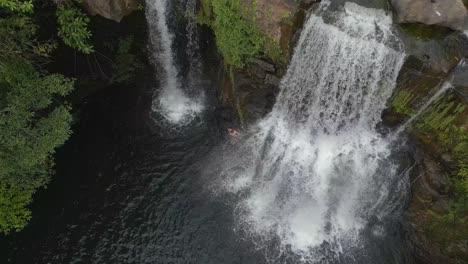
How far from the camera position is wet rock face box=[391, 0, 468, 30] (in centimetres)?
978

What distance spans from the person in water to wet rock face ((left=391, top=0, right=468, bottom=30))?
20.2 ft

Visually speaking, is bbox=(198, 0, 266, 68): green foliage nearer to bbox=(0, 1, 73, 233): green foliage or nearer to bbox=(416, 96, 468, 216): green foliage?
bbox=(0, 1, 73, 233): green foliage

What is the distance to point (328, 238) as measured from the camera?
34.9 feet

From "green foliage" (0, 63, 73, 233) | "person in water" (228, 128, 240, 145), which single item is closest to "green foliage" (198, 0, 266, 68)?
"person in water" (228, 128, 240, 145)

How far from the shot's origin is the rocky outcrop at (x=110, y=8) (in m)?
11.6

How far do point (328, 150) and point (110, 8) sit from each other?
27.0 feet

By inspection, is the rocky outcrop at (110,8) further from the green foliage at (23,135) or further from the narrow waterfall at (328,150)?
the narrow waterfall at (328,150)

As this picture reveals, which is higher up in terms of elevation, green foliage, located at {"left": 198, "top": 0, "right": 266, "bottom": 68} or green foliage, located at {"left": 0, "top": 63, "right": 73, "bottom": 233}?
green foliage, located at {"left": 198, "top": 0, "right": 266, "bottom": 68}

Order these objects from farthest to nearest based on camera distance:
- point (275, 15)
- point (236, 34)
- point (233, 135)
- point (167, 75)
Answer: point (167, 75) < point (233, 135) < point (236, 34) < point (275, 15)

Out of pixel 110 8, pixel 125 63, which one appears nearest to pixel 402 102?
pixel 110 8

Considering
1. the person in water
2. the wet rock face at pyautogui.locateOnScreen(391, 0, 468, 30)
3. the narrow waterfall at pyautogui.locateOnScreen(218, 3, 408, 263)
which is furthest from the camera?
the person in water

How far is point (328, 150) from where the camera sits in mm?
11406

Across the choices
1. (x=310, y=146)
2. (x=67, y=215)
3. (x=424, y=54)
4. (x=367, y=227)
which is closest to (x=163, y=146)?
(x=67, y=215)

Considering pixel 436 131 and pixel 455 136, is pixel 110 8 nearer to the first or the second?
pixel 436 131
